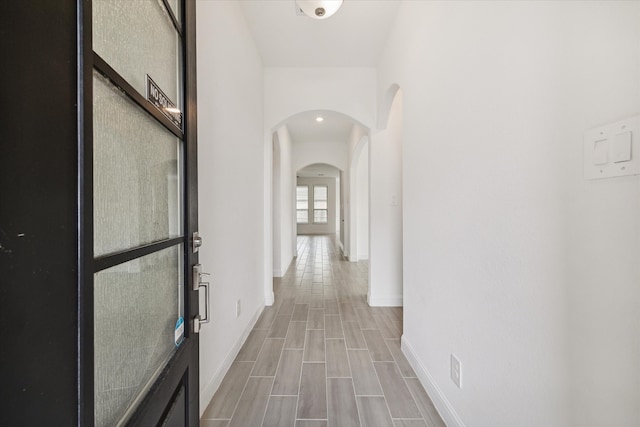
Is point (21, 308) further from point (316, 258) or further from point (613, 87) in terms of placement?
point (316, 258)

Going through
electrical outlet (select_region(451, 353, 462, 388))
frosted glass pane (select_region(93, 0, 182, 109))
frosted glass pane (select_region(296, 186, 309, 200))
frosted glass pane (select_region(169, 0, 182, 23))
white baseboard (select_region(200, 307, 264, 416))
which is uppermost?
frosted glass pane (select_region(296, 186, 309, 200))

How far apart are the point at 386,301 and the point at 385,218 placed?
3.26 ft

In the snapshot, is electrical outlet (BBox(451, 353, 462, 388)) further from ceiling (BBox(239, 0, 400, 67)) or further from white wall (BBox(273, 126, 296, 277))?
white wall (BBox(273, 126, 296, 277))

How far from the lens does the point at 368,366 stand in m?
2.06

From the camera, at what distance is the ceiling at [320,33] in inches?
93.3

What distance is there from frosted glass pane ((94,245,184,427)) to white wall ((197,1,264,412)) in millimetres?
611

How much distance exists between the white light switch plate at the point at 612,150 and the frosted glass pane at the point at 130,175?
116cm

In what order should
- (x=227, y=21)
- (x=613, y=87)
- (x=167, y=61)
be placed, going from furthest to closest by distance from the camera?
(x=227, y=21) → (x=167, y=61) → (x=613, y=87)

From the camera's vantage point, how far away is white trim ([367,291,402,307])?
3314 millimetres

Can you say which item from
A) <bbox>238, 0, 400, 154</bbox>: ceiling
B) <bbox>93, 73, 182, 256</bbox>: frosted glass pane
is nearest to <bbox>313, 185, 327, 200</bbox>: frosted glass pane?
<bbox>238, 0, 400, 154</bbox>: ceiling

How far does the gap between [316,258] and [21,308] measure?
651 cm

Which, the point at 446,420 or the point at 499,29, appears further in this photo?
the point at 446,420

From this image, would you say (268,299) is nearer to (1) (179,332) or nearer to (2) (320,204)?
(1) (179,332)

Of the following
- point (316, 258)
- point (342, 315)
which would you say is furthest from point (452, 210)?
point (316, 258)
